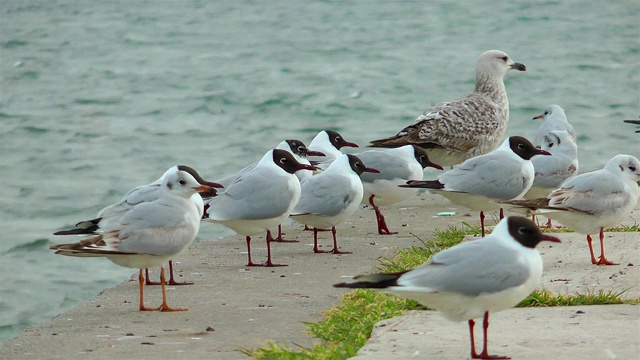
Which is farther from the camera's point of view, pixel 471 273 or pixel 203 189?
pixel 203 189

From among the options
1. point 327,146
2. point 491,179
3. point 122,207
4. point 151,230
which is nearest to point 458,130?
point 327,146

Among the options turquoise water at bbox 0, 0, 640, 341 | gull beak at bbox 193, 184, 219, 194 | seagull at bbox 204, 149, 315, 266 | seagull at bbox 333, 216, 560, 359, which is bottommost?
turquoise water at bbox 0, 0, 640, 341

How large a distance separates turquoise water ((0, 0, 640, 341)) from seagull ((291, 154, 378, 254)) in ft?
7.84

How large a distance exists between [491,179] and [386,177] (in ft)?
4.59

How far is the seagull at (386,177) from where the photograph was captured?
10.4 metres

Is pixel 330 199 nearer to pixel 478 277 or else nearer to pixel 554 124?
pixel 554 124

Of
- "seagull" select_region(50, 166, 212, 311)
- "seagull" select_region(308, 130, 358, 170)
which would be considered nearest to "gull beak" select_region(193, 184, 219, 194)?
"seagull" select_region(50, 166, 212, 311)

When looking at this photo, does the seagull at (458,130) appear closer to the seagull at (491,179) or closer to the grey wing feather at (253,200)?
the seagull at (491,179)

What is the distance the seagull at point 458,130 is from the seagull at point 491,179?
2996 mm

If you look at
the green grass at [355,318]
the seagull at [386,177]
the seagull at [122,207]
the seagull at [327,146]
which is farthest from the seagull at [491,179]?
the seagull at [327,146]

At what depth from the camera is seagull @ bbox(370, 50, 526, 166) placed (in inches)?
496

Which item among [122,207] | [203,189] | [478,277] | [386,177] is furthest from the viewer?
[386,177]

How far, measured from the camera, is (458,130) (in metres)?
12.6

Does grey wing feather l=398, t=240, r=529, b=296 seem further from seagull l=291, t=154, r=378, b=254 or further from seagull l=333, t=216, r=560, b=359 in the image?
seagull l=291, t=154, r=378, b=254
